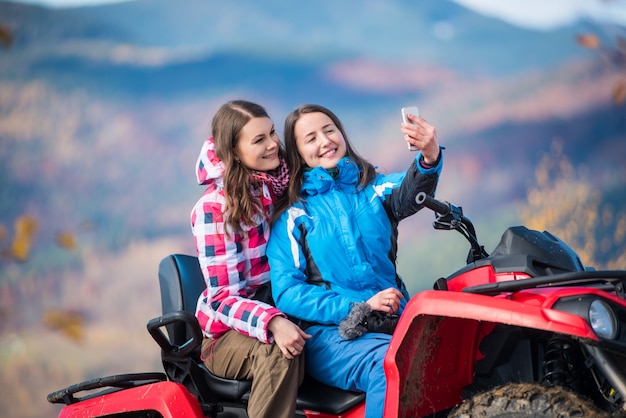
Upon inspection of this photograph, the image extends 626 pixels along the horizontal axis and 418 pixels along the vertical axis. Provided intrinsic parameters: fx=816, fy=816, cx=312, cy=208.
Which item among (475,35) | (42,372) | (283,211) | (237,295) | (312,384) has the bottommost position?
(42,372)

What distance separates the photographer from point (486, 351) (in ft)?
7.80

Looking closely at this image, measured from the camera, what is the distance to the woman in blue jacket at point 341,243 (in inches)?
99.0

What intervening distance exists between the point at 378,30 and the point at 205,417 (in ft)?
14.9

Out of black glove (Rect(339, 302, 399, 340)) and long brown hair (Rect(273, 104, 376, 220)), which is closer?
black glove (Rect(339, 302, 399, 340))

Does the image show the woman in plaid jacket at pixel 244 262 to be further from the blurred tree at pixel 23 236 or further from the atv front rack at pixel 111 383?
the blurred tree at pixel 23 236

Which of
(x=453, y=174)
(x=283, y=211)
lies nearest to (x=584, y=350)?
(x=283, y=211)

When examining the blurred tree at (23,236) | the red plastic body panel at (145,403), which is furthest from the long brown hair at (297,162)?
the blurred tree at (23,236)

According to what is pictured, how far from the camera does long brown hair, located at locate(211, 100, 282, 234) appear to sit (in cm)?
278

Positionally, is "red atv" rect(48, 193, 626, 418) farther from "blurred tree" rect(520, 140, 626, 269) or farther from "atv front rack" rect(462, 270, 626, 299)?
"blurred tree" rect(520, 140, 626, 269)

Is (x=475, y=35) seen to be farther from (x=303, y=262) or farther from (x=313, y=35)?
(x=303, y=262)

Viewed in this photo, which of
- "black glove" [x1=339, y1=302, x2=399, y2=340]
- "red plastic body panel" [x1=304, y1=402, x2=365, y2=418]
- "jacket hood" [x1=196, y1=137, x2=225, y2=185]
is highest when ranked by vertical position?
"jacket hood" [x1=196, y1=137, x2=225, y2=185]

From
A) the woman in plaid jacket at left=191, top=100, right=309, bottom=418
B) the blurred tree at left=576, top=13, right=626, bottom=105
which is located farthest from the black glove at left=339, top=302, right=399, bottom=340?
the blurred tree at left=576, top=13, right=626, bottom=105

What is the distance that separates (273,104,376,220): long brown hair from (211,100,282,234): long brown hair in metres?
0.10

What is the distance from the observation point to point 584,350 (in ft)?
6.79
